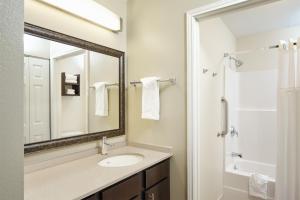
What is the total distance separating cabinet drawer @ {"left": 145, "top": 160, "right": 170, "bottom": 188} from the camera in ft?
5.06

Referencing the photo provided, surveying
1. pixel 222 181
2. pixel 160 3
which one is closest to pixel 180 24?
pixel 160 3

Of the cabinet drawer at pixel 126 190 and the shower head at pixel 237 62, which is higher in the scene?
the shower head at pixel 237 62

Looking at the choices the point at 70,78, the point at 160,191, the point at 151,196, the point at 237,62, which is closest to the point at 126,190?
the point at 151,196

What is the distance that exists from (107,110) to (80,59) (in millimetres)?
553

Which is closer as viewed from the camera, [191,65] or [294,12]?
[191,65]

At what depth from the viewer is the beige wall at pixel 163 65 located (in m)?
1.78

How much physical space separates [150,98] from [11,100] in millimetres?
1421

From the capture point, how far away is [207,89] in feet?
7.53

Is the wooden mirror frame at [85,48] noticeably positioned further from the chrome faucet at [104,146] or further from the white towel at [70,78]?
the white towel at [70,78]

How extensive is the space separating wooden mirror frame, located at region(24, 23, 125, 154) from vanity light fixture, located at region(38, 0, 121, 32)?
199mm

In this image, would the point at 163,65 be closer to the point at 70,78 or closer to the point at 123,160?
the point at 70,78

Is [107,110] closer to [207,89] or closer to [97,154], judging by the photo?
[97,154]

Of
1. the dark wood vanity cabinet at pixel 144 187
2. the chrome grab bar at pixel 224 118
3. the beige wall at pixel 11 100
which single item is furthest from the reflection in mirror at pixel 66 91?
the chrome grab bar at pixel 224 118

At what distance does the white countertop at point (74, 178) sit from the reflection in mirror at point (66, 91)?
0.25 m
